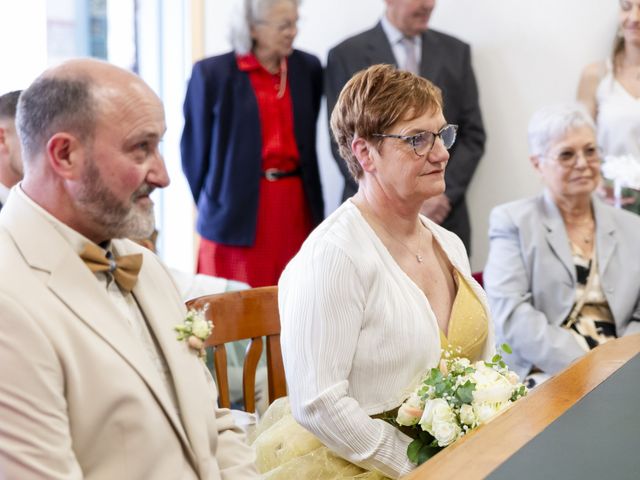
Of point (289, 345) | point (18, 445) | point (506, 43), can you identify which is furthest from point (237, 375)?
point (506, 43)

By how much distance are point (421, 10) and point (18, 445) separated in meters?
3.68

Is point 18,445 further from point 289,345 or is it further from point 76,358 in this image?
point 289,345

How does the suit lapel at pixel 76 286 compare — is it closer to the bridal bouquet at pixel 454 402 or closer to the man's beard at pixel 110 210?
the man's beard at pixel 110 210

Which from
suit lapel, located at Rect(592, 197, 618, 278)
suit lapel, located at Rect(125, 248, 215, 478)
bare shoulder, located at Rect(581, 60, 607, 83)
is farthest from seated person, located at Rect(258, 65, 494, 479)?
bare shoulder, located at Rect(581, 60, 607, 83)

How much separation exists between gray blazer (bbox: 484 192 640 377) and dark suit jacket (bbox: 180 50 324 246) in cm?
139

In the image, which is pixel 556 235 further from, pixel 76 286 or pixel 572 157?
pixel 76 286

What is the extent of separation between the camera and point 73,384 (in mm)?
1562

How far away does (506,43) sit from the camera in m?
5.09

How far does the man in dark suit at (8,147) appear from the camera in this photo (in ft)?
8.70

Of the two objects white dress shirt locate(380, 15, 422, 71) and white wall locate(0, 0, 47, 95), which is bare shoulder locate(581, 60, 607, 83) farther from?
white wall locate(0, 0, 47, 95)

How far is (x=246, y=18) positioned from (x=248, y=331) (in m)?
2.37

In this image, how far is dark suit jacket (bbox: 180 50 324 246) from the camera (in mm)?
4555

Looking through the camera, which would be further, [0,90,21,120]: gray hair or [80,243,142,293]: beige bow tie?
[0,90,21,120]: gray hair

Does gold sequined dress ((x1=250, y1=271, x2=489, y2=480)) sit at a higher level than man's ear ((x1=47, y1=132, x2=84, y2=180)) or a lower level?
lower
